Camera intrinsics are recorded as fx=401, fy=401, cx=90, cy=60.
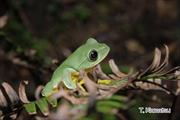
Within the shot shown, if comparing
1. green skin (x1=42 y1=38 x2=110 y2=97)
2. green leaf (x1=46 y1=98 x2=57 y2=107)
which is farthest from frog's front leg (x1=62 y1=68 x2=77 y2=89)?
green leaf (x1=46 y1=98 x2=57 y2=107)

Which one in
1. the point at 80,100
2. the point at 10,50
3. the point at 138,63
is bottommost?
the point at 138,63

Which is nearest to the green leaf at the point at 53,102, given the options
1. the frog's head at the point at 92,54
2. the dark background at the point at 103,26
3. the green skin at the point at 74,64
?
the green skin at the point at 74,64

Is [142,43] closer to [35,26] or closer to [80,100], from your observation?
[35,26]

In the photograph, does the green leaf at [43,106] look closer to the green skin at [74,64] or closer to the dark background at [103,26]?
the green skin at [74,64]

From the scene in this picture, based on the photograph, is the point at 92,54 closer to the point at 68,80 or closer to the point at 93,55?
the point at 93,55

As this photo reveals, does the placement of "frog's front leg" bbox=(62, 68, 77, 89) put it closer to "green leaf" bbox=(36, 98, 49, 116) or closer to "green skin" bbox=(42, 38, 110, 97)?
"green skin" bbox=(42, 38, 110, 97)

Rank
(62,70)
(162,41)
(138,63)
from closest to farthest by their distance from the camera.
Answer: (62,70) < (138,63) < (162,41)

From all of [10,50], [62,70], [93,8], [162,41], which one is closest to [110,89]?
[62,70]
